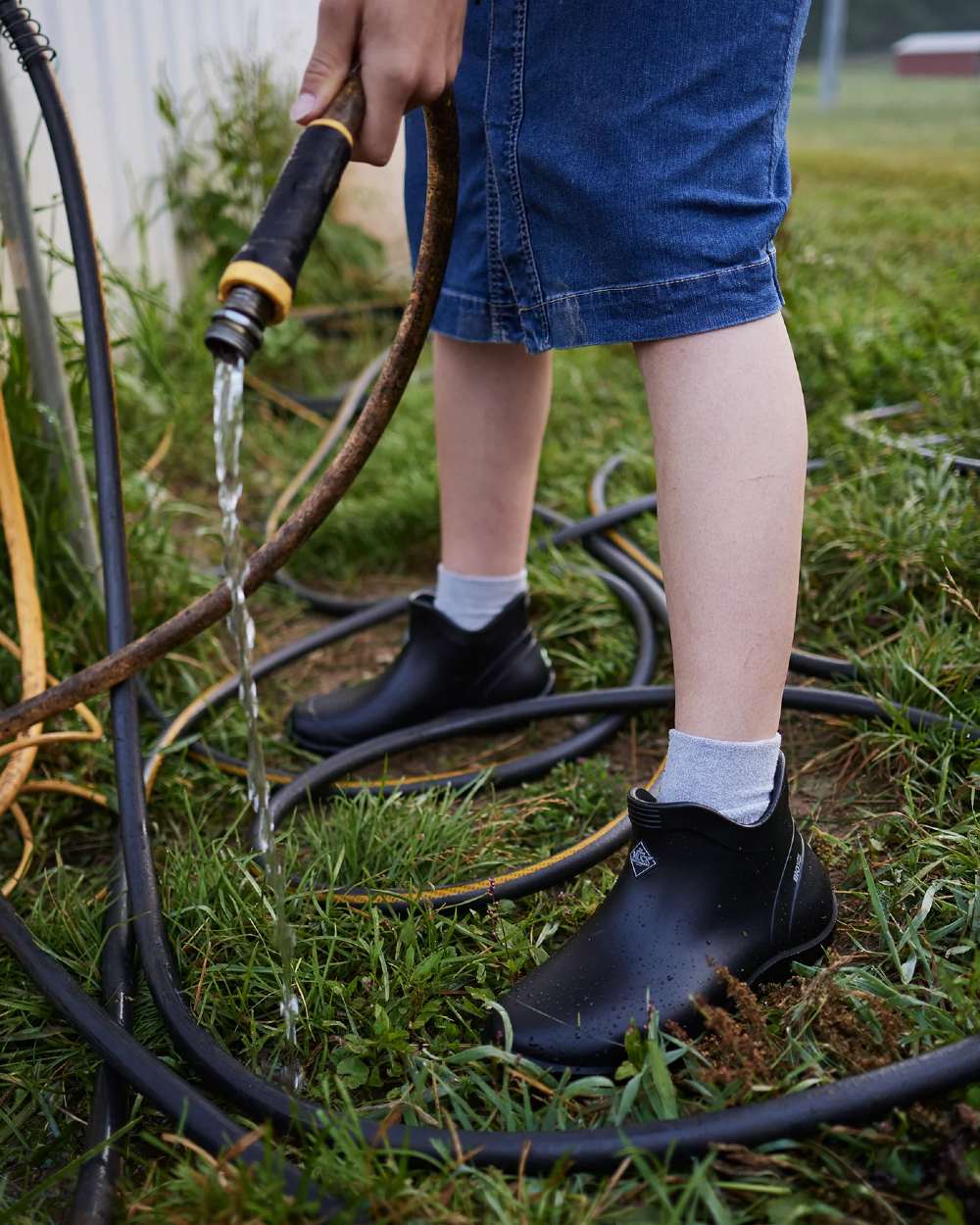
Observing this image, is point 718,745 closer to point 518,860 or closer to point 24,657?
point 518,860

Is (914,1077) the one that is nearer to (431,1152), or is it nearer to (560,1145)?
(560,1145)

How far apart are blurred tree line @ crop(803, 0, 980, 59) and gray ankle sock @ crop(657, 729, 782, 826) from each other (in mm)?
30297

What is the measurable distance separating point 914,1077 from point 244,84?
138 inches

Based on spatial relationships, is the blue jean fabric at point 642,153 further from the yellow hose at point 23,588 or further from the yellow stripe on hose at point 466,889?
the yellow hose at point 23,588

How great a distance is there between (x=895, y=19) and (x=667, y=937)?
1259 inches

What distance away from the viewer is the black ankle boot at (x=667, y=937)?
3.39 ft

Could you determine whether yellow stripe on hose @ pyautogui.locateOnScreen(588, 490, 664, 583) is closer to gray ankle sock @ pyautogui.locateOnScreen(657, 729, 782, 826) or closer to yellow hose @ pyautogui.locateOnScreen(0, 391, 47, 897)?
gray ankle sock @ pyautogui.locateOnScreen(657, 729, 782, 826)

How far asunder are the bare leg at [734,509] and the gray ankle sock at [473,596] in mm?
563

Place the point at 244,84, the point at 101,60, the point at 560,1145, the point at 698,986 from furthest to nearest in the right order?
the point at 244,84, the point at 101,60, the point at 698,986, the point at 560,1145

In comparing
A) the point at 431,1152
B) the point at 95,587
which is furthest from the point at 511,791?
the point at 95,587

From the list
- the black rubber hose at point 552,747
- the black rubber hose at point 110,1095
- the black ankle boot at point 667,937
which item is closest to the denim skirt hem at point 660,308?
the black ankle boot at point 667,937

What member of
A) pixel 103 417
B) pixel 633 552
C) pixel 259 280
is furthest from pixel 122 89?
pixel 259 280

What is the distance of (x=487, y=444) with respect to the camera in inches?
60.0

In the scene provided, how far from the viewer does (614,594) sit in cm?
189
